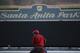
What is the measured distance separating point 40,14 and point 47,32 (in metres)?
0.54

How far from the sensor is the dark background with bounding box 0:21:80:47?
9.14 meters

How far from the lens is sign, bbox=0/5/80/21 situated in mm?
9086

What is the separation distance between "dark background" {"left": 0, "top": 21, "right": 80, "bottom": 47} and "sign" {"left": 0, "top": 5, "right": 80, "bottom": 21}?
12 centimetres

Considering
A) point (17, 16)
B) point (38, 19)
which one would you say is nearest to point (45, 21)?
point (38, 19)

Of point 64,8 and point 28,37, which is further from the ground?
point 64,8

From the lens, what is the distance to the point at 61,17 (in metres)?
9.12

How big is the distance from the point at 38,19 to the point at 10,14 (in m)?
0.79

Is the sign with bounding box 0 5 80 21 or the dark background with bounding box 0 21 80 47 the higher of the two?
the sign with bounding box 0 5 80 21

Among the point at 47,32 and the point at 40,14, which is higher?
the point at 40,14

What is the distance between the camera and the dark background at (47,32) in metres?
9.14

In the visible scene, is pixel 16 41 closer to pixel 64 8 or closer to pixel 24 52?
pixel 24 52

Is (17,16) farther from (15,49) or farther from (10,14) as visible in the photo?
(15,49)

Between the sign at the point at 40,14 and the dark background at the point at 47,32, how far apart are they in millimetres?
118

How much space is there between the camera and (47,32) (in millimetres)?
9188
